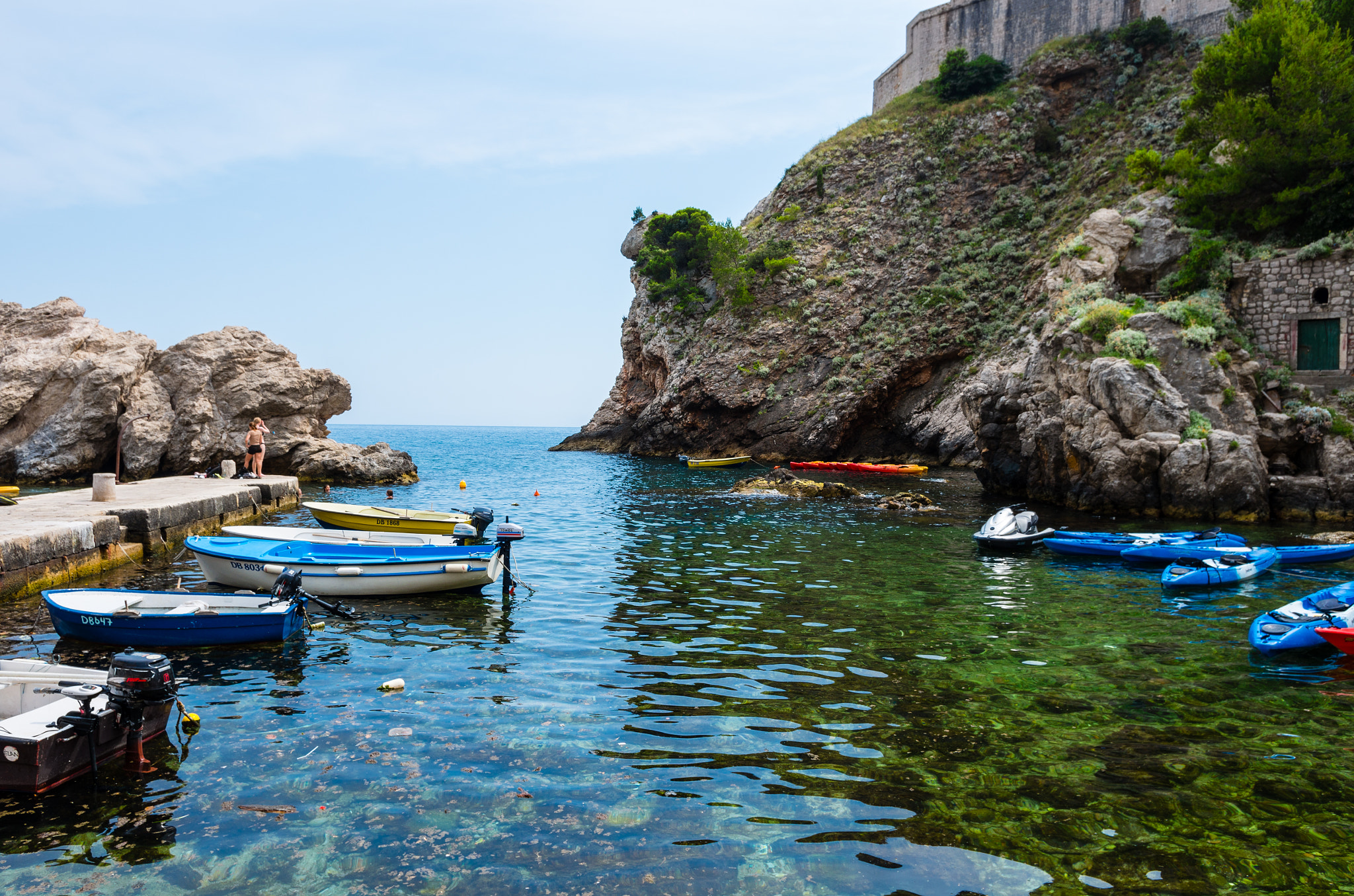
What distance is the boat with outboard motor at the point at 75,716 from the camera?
6.01 metres

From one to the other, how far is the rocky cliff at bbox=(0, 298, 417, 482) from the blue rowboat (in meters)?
26.7

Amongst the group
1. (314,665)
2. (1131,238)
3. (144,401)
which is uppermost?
(1131,238)

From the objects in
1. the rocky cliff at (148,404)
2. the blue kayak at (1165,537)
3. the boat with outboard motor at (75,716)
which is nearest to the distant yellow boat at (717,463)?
the rocky cliff at (148,404)

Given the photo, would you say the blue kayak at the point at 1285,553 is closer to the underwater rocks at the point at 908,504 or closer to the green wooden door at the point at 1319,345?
the underwater rocks at the point at 908,504

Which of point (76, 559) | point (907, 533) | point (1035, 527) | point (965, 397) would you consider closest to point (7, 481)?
point (76, 559)

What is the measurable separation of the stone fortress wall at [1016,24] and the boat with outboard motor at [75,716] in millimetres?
70546

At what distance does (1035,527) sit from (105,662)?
19151 mm

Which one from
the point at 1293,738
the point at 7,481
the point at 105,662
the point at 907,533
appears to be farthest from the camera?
the point at 7,481

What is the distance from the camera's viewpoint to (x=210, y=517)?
19750 mm

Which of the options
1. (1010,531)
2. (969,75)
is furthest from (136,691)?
(969,75)

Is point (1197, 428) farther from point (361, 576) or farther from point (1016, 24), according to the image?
point (1016, 24)

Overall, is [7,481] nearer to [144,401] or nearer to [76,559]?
[144,401]

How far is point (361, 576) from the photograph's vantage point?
13352 mm

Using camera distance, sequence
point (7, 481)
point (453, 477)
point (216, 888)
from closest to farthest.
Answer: point (216, 888) → point (7, 481) → point (453, 477)
